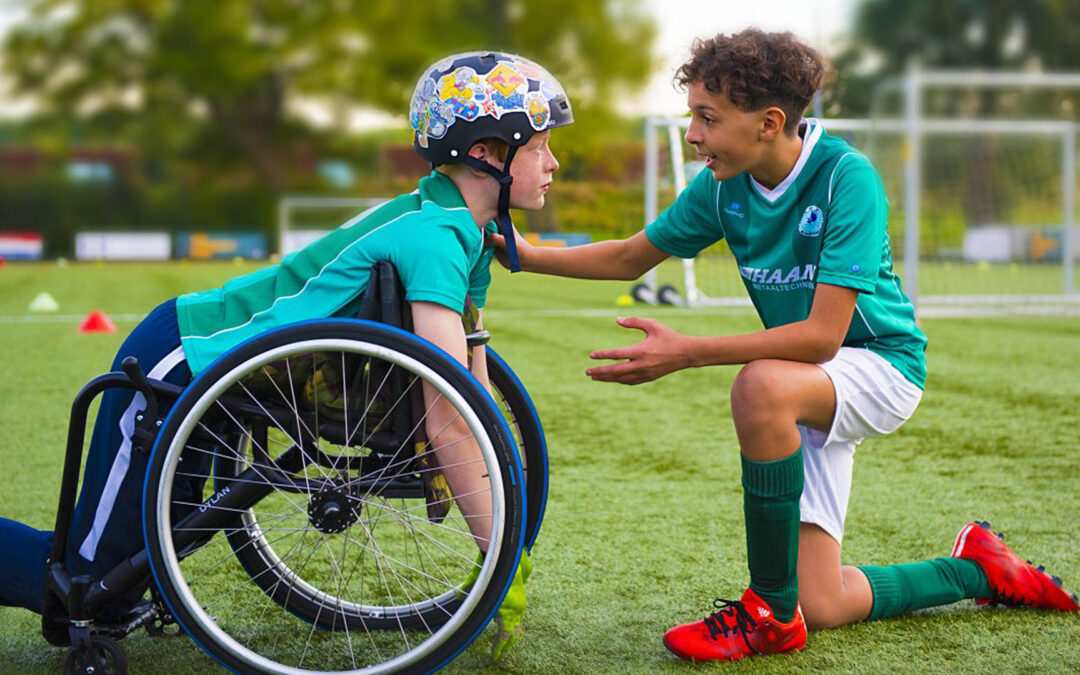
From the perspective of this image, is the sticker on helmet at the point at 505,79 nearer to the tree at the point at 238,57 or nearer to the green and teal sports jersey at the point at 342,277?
the green and teal sports jersey at the point at 342,277

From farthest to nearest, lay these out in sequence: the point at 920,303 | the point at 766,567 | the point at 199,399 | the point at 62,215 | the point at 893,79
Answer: the point at 62,215
the point at 920,303
the point at 893,79
the point at 766,567
the point at 199,399

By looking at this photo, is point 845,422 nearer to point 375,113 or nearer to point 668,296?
point 668,296

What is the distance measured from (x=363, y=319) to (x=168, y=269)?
A: 62.0 ft

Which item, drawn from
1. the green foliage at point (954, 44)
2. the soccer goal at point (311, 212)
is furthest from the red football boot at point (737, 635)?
the soccer goal at point (311, 212)

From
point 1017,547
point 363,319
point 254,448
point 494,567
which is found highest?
point 363,319

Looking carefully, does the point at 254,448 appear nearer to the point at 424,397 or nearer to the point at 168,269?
the point at 424,397

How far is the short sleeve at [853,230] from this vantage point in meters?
2.16

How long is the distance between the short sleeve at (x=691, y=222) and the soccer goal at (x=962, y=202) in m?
6.34

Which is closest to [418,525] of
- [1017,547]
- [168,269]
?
[1017,547]

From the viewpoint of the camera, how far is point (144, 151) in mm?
19594

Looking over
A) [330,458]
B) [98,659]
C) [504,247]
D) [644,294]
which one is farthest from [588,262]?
[644,294]

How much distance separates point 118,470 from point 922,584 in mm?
1562

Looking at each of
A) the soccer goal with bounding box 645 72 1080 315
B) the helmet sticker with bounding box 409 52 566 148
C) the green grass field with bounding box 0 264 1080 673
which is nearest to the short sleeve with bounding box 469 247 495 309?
the helmet sticker with bounding box 409 52 566 148

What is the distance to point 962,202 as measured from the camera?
1213cm
